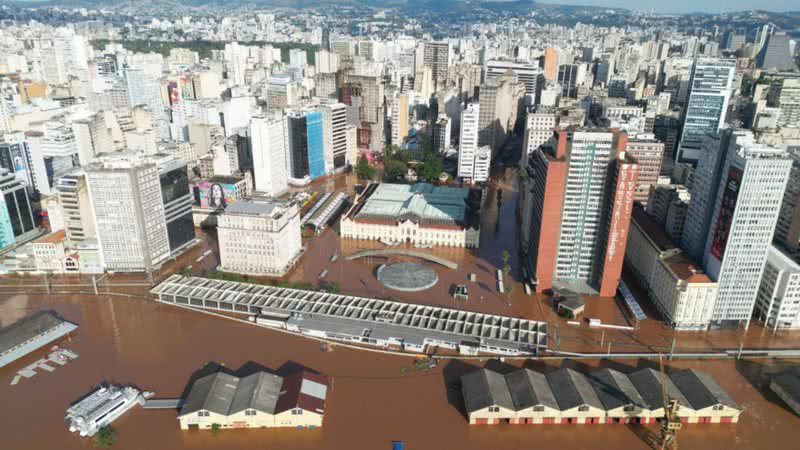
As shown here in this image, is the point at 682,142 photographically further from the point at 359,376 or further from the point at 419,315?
the point at 359,376

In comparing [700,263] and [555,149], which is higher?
[555,149]

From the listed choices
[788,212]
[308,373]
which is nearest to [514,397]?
[308,373]

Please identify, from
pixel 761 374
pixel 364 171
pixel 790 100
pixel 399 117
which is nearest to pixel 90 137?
pixel 364 171

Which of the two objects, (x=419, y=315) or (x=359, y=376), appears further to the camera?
(x=419, y=315)

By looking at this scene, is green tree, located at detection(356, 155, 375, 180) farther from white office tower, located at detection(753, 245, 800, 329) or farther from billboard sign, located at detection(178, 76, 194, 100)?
white office tower, located at detection(753, 245, 800, 329)

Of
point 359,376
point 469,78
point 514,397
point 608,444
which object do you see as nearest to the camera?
point 608,444

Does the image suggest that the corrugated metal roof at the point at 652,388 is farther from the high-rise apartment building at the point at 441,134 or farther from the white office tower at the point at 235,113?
the white office tower at the point at 235,113

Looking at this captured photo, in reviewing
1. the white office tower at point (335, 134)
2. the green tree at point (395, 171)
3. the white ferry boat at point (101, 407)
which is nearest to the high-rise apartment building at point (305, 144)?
the white office tower at point (335, 134)
